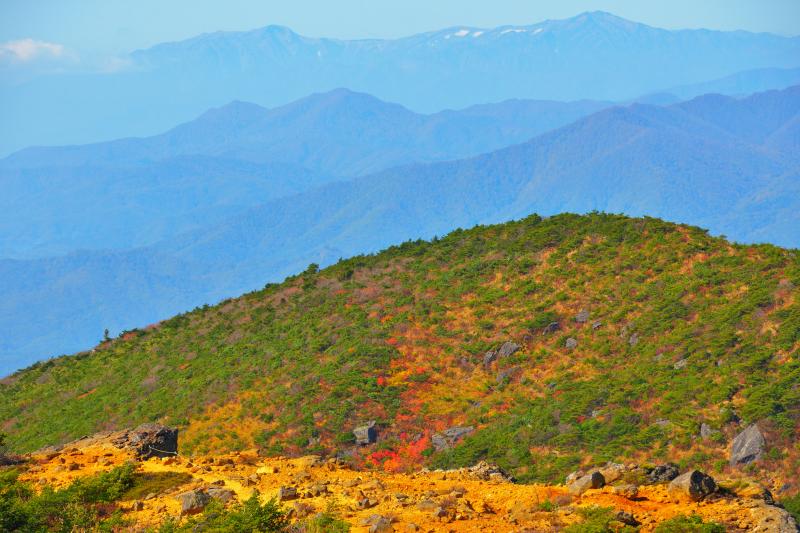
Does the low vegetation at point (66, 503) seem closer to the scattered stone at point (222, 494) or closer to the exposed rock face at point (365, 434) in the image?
the scattered stone at point (222, 494)

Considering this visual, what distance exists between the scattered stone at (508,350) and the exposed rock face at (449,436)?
19.0 feet

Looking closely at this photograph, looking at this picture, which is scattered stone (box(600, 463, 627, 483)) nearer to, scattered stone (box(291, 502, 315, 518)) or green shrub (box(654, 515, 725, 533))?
green shrub (box(654, 515, 725, 533))

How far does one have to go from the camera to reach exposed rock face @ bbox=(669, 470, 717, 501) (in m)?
15.5

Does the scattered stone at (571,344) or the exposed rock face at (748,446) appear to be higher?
the scattered stone at (571,344)

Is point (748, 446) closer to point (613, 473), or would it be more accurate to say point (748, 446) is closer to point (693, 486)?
point (613, 473)

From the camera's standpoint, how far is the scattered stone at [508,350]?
4091cm

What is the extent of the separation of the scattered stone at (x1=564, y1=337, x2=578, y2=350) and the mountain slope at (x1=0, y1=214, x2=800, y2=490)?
18 cm

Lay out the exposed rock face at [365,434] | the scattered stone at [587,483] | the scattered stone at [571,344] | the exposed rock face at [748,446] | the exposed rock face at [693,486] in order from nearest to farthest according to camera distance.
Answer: the exposed rock face at [693,486], the scattered stone at [587,483], the exposed rock face at [748,446], the exposed rock face at [365,434], the scattered stone at [571,344]

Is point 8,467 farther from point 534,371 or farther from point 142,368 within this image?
point 142,368

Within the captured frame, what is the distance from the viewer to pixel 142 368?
51.8 metres

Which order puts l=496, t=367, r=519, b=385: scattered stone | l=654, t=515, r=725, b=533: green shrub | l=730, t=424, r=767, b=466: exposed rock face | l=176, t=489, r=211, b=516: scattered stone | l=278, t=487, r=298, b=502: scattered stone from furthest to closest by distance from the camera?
l=496, t=367, r=519, b=385: scattered stone
l=730, t=424, r=767, b=466: exposed rock face
l=278, t=487, r=298, b=502: scattered stone
l=176, t=489, r=211, b=516: scattered stone
l=654, t=515, r=725, b=533: green shrub

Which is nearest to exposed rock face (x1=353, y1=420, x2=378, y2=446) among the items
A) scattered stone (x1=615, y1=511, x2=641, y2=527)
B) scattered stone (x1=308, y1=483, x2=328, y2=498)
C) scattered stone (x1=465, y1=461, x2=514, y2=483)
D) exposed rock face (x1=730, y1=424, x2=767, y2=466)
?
exposed rock face (x1=730, y1=424, x2=767, y2=466)

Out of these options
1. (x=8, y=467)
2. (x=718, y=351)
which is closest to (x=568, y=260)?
(x=718, y=351)

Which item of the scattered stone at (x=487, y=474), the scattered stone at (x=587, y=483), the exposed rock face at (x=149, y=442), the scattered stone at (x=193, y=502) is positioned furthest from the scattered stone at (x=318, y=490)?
the exposed rock face at (x=149, y=442)
